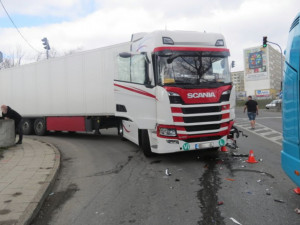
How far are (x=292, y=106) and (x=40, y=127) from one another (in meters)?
13.2

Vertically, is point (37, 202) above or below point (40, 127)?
below

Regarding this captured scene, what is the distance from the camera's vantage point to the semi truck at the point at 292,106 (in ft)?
11.5

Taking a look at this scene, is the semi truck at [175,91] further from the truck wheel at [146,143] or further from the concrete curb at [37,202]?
the concrete curb at [37,202]

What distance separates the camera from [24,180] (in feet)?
19.5

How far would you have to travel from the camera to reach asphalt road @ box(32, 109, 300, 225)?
412 cm

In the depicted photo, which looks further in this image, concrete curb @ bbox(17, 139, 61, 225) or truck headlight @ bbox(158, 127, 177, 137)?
truck headlight @ bbox(158, 127, 177, 137)

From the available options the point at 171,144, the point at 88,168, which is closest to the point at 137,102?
the point at 171,144

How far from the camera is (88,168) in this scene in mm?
7473

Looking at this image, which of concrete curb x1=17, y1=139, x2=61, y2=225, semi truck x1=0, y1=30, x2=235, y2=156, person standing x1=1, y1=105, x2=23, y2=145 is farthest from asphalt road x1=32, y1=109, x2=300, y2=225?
person standing x1=1, y1=105, x2=23, y2=145

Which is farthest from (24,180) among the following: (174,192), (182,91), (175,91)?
(182,91)

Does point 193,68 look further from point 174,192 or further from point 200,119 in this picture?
point 174,192

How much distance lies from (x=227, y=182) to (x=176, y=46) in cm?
357

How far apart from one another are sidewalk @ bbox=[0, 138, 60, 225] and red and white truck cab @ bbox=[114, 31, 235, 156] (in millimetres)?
2662

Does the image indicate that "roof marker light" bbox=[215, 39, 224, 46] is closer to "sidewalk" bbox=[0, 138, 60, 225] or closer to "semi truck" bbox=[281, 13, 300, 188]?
"semi truck" bbox=[281, 13, 300, 188]
